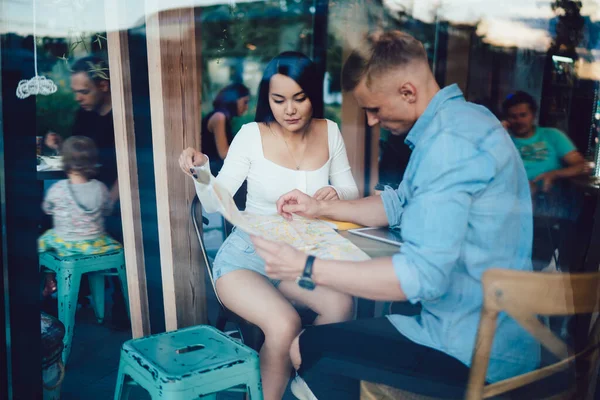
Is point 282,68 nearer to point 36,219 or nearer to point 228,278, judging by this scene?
point 228,278

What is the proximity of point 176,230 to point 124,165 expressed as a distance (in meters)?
0.37

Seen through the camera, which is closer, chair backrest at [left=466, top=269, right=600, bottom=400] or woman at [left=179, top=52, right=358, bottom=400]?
chair backrest at [left=466, top=269, right=600, bottom=400]

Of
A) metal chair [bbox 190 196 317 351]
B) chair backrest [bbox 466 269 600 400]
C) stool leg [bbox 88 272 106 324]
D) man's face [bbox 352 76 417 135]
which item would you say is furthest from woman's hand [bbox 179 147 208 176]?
chair backrest [bbox 466 269 600 400]

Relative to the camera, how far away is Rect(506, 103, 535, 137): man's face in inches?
64.9

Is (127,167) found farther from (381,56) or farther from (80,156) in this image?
(381,56)

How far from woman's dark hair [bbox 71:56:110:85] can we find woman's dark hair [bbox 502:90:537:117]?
162 cm

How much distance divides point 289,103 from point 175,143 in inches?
23.9

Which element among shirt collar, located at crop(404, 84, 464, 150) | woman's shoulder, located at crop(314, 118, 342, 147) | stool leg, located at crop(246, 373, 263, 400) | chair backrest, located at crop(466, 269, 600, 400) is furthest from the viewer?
woman's shoulder, located at crop(314, 118, 342, 147)

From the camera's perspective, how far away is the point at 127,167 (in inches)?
93.5

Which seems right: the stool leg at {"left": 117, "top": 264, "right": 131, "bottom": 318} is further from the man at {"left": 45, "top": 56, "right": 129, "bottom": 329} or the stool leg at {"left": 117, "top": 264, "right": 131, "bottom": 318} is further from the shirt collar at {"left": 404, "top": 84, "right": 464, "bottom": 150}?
the shirt collar at {"left": 404, "top": 84, "right": 464, "bottom": 150}

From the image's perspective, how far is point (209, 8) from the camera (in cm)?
214

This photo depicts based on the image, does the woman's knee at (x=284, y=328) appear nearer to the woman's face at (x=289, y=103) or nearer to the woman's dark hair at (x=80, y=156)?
the woman's face at (x=289, y=103)

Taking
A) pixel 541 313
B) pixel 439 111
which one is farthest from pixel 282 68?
pixel 541 313

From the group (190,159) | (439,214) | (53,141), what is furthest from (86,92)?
(439,214)
